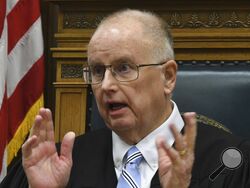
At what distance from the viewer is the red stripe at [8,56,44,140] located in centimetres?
266

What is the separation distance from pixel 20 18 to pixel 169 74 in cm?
119

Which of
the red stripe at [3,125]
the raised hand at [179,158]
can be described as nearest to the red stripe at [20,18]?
the red stripe at [3,125]

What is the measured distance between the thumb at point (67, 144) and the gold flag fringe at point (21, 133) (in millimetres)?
1098

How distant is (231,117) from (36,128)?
952 millimetres

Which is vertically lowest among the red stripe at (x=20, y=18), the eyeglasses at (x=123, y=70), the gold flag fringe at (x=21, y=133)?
the gold flag fringe at (x=21, y=133)

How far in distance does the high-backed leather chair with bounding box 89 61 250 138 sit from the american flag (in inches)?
20.6

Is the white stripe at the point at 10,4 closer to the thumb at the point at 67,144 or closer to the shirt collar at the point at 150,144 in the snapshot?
the shirt collar at the point at 150,144

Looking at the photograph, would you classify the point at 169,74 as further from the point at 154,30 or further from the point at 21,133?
the point at 21,133

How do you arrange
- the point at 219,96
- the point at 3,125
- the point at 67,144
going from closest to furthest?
1. the point at 67,144
2. the point at 219,96
3. the point at 3,125

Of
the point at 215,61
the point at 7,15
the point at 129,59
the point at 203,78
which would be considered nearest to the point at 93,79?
the point at 129,59

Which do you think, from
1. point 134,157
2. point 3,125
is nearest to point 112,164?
point 134,157

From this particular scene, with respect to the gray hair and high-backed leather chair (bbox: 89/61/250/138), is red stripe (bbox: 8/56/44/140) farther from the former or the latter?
the gray hair

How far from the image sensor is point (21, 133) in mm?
2635

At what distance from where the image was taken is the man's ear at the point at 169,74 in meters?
1.76
